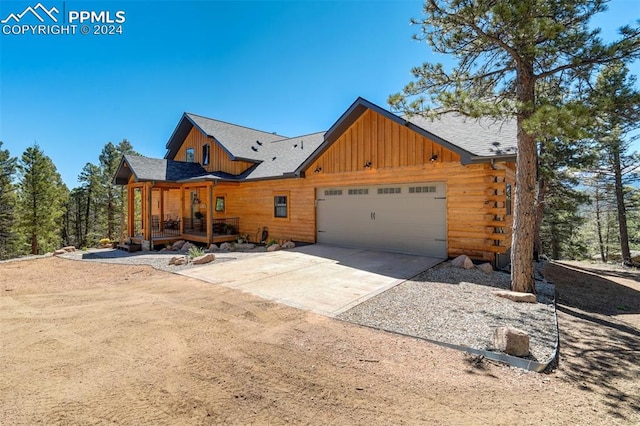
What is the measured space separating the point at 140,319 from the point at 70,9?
10.8 meters

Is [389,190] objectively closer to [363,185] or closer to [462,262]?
[363,185]

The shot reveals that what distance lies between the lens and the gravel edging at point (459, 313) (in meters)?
3.91

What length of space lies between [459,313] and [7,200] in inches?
1252

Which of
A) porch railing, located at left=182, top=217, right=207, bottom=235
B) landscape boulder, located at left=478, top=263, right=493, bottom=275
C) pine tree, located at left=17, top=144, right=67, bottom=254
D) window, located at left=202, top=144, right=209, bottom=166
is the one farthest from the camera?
pine tree, located at left=17, top=144, right=67, bottom=254

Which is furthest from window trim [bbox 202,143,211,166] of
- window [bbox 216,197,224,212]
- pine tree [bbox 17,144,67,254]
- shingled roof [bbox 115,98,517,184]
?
pine tree [bbox 17,144,67,254]

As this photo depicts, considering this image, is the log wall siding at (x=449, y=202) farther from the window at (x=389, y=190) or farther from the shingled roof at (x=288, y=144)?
the shingled roof at (x=288, y=144)

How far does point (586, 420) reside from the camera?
243cm

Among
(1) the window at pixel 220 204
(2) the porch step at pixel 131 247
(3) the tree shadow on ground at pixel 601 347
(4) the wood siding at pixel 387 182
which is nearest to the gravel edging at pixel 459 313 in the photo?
(3) the tree shadow on ground at pixel 601 347

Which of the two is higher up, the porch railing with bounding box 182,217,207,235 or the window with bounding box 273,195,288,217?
the window with bounding box 273,195,288,217

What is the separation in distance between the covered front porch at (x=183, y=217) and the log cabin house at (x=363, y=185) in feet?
0.22

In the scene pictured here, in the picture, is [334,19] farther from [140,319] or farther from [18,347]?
[18,347]

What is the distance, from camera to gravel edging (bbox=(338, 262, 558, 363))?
3907mm

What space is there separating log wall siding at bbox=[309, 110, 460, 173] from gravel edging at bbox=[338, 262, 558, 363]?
4.18 m

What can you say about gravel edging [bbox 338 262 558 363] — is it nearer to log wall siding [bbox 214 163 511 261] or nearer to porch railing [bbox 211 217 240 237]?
log wall siding [bbox 214 163 511 261]
